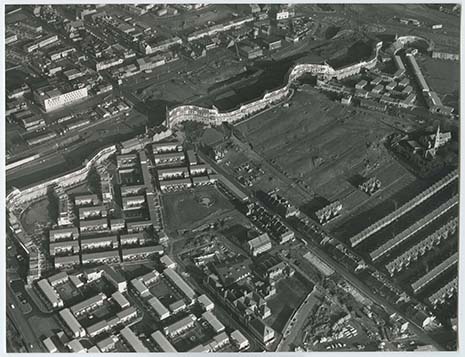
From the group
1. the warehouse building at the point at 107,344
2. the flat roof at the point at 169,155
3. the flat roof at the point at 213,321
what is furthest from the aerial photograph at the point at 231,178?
the flat roof at the point at 169,155

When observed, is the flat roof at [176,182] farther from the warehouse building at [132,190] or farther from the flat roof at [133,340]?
the flat roof at [133,340]

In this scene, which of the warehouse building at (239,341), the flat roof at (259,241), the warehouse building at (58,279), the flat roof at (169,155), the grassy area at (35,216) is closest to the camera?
the warehouse building at (239,341)

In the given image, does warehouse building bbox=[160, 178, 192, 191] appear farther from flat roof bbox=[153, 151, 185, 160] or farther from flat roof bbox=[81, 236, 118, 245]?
flat roof bbox=[81, 236, 118, 245]

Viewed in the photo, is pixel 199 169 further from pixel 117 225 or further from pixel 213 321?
pixel 213 321

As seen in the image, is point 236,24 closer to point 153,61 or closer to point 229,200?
point 153,61

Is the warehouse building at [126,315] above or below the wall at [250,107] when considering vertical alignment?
below

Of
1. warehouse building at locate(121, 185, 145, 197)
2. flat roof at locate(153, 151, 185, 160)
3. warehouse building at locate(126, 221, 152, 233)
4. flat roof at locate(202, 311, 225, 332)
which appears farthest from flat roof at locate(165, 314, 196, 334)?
flat roof at locate(153, 151, 185, 160)
